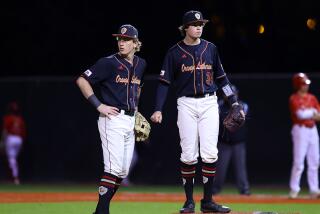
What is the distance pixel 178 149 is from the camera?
20.4 m

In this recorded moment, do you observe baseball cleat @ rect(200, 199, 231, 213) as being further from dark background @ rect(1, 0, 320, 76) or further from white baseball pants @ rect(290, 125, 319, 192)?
dark background @ rect(1, 0, 320, 76)

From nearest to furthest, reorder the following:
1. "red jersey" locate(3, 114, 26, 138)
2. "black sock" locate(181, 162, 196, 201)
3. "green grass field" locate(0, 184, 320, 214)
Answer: "black sock" locate(181, 162, 196, 201)
"green grass field" locate(0, 184, 320, 214)
"red jersey" locate(3, 114, 26, 138)

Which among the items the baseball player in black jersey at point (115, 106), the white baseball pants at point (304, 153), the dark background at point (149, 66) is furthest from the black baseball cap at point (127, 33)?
the dark background at point (149, 66)

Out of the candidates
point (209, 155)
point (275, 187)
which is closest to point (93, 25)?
point (275, 187)

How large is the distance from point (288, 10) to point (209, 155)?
1261 centimetres

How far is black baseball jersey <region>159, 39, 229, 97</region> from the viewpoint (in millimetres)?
10508

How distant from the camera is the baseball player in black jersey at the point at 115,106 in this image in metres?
10.1

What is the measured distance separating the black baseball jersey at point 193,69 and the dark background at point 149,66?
9.46 metres

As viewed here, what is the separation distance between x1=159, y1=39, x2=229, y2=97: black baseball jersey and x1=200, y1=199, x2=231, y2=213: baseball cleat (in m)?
1.37

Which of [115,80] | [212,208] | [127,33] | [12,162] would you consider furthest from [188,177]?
[12,162]

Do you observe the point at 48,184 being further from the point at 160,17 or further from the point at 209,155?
the point at 209,155

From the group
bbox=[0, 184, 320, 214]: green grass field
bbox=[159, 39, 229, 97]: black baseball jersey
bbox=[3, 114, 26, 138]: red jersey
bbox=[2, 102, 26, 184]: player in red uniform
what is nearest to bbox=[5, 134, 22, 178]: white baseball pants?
bbox=[2, 102, 26, 184]: player in red uniform

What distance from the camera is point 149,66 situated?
2334cm

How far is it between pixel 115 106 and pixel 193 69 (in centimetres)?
111
